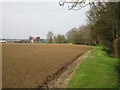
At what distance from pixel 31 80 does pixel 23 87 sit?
1.74 metres

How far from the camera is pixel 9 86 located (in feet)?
33.9

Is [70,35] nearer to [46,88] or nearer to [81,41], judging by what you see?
[81,41]

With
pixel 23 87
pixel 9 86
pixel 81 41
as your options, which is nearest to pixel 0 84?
pixel 9 86

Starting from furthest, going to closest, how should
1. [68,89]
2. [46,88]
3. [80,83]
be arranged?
1. [46,88]
2. [80,83]
3. [68,89]

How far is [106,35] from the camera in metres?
30.3

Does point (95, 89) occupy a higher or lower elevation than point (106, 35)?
lower

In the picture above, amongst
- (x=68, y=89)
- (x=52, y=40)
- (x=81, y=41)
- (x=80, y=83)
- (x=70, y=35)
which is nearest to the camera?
(x=68, y=89)

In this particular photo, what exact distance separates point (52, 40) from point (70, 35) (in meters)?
30.7

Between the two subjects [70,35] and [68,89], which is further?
[70,35]

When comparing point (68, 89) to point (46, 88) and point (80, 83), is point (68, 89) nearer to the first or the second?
point (80, 83)

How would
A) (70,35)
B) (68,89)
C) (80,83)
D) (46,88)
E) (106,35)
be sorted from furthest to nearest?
(70,35) → (106,35) → (46,88) → (80,83) → (68,89)

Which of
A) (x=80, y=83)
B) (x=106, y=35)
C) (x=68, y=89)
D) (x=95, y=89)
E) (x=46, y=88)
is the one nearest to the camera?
(x=95, y=89)

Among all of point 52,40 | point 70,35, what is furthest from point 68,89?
point 52,40

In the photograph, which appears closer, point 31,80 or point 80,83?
point 80,83
